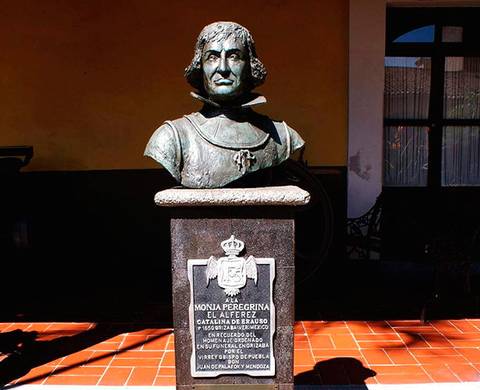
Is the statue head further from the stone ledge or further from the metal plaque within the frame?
the metal plaque

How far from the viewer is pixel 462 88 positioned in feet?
19.0

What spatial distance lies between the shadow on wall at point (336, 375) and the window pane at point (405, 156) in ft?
9.51

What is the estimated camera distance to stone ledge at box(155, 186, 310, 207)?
2.32 m

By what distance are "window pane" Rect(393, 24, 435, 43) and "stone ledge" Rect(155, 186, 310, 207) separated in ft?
12.9

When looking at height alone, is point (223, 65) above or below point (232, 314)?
above

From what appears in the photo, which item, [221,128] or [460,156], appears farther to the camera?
[460,156]

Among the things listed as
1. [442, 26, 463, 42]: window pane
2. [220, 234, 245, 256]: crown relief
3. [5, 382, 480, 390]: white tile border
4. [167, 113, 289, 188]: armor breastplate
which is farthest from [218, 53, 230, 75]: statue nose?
[442, 26, 463, 42]: window pane

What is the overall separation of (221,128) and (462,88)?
423cm

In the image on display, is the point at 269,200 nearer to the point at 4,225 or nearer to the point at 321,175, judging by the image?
the point at 321,175

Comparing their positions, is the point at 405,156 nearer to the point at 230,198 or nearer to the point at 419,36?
the point at 419,36

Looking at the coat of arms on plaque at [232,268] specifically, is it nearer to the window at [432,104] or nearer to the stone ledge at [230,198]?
the stone ledge at [230,198]

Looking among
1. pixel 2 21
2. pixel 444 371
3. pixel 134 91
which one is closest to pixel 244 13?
pixel 134 91

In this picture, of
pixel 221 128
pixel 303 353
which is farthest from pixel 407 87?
pixel 221 128

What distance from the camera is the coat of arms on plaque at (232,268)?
2.41 meters
